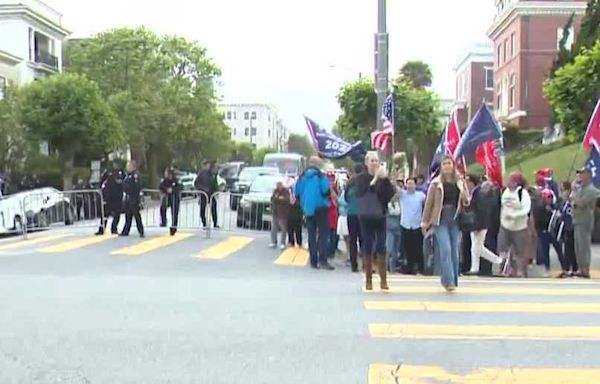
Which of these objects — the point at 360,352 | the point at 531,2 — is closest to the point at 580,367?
the point at 360,352

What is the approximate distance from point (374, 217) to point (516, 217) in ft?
13.6

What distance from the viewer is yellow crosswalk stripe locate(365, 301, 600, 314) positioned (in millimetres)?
9391

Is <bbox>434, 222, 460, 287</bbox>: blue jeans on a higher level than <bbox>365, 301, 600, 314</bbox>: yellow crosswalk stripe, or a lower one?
higher

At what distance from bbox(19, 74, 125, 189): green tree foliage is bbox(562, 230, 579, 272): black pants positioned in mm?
31486

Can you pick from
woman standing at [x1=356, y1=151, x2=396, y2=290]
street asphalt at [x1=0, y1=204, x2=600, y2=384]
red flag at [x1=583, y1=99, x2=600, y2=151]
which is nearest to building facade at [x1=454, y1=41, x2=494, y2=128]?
red flag at [x1=583, y1=99, x2=600, y2=151]

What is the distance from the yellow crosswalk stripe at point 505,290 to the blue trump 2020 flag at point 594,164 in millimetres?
3608

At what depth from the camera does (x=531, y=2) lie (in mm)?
58188

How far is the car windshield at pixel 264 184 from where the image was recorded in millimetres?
24078

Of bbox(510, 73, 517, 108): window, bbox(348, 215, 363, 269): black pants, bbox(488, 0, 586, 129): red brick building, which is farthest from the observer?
bbox(510, 73, 517, 108): window

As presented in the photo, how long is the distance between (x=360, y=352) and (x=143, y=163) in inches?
2165

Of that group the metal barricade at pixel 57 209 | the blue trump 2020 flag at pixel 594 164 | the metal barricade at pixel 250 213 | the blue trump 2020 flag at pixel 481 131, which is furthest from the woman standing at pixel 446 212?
the metal barricade at pixel 57 209

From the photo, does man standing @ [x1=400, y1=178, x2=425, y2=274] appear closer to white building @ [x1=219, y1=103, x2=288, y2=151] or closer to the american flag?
the american flag

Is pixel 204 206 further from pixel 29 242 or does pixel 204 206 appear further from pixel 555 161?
pixel 555 161

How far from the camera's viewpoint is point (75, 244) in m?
16.8
